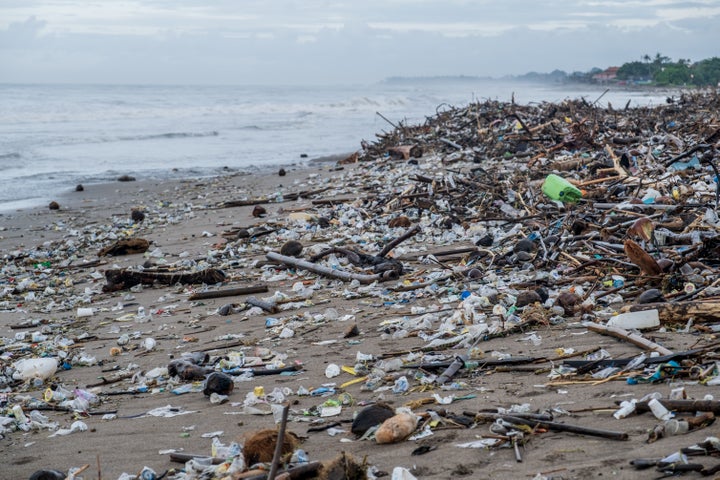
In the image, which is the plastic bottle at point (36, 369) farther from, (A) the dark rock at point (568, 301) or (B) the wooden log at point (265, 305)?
(A) the dark rock at point (568, 301)

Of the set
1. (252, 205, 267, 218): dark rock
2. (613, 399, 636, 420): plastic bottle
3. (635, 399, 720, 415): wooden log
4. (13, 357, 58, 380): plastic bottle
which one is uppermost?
(635, 399, 720, 415): wooden log

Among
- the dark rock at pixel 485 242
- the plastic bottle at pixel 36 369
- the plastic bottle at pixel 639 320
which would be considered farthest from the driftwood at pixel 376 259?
the plastic bottle at pixel 36 369

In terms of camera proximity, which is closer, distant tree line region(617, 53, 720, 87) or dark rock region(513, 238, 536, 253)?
dark rock region(513, 238, 536, 253)

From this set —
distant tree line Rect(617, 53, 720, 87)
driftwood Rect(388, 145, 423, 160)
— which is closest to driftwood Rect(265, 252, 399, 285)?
driftwood Rect(388, 145, 423, 160)

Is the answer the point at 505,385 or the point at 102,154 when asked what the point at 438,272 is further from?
the point at 102,154

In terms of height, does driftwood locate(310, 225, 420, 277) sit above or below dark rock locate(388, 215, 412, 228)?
below

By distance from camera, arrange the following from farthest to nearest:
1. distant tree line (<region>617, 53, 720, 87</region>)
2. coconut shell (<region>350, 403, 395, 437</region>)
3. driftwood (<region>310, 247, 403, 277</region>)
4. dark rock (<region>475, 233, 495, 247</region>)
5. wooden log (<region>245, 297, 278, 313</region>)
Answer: distant tree line (<region>617, 53, 720, 87</region>) → dark rock (<region>475, 233, 495, 247</region>) → driftwood (<region>310, 247, 403, 277</region>) → wooden log (<region>245, 297, 278, 313</region>) → coconut shell (<region>350, 403, 395, 437</region>)

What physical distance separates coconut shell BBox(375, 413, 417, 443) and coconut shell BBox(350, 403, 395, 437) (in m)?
0.08

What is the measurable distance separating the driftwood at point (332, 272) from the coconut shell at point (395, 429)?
9.11 ft

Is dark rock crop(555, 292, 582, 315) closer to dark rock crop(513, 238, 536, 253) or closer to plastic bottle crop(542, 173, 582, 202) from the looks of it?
dark rock crop(513, 238, 536, 253)

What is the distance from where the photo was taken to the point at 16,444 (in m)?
3.21

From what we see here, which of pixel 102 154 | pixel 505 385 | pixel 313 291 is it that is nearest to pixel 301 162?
pixel 102 154

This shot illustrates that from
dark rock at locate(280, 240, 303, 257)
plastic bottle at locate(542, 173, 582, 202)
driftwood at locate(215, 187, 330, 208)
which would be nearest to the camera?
dark rock at locate(280, 240, 303, 257)

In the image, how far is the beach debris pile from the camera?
2.64m
